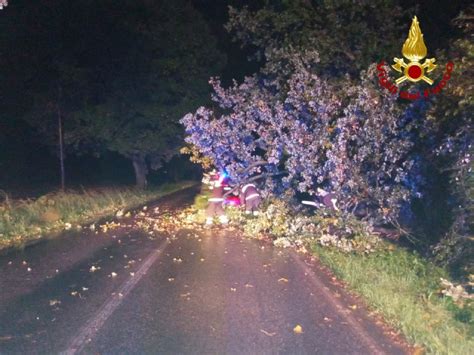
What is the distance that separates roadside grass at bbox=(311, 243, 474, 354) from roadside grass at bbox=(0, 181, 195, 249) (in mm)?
7356

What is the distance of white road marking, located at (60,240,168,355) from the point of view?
663cm

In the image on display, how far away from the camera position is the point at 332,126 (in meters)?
13.7

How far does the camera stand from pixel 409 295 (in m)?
9.01

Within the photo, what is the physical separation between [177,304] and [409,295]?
11.5 feet

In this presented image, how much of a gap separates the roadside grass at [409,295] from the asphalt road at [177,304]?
0.29m

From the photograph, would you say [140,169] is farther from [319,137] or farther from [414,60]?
[414,60]

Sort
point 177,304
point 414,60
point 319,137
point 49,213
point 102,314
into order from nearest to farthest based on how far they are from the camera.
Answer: point 102,314
point 177,304
point 414,60
point 319,137
point 49,213

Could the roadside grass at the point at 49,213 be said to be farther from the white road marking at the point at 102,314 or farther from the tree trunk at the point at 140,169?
the tree trunk at the point at 140,169

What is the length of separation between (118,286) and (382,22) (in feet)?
30.1

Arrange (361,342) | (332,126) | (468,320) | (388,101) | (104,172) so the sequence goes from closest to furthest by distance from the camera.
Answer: (361,342) → (468,320) → (388,101) → (332,126) → (104,172)

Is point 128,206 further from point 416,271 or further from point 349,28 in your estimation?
point 416,271

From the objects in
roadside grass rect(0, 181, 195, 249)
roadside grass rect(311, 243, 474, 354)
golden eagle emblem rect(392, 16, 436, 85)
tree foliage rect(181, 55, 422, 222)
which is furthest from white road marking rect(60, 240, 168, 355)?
golden eagle emblem rect(392, 16, 436, 85)

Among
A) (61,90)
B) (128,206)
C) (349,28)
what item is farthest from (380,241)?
(61,90)

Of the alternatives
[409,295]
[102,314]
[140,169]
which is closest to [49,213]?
[102,314]
